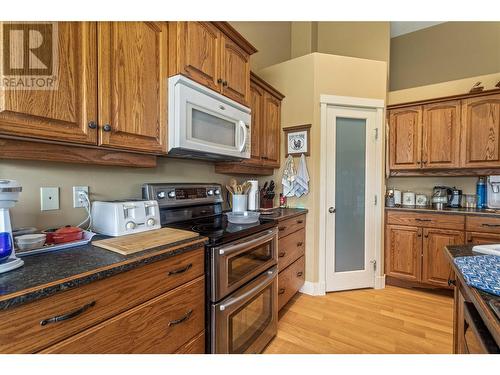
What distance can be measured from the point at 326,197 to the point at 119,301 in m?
2.15

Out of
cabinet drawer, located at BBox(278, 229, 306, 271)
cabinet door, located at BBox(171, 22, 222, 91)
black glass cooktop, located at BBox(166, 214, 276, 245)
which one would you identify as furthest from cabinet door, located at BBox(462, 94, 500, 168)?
cabinet door, located at BBox(171, 22, 222, 91)

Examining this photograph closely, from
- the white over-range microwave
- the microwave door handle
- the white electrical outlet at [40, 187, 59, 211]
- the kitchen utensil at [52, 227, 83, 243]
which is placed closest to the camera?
the kitchen utensil at [52, 227, 83, 243]

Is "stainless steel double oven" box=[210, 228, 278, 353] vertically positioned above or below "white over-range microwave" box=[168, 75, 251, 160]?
below

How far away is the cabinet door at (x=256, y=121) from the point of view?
2.25m


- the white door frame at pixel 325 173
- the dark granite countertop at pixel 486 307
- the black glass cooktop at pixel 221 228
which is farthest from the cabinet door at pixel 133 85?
the white door frame at pixel 325 173

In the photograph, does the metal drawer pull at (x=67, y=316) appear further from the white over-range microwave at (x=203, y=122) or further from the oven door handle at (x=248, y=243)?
the white over-range microwave at (x=203, y=122)

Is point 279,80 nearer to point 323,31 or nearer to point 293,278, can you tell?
point 323,31

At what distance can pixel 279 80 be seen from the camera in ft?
9.02

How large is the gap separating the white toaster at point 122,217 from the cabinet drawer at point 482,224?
2.87 m

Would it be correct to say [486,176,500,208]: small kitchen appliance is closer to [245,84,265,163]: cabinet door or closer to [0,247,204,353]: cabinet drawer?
[245,84,265,163]: cabinet door

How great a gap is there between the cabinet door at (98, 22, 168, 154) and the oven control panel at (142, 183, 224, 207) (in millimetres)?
313

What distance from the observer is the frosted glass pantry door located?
2561mm

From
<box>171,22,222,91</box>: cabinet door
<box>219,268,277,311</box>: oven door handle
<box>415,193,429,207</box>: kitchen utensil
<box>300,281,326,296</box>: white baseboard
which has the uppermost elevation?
<box>171,22,222,91</box>: cabinet door
